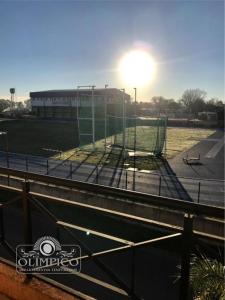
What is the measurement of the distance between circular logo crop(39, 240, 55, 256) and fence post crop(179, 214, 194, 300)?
1.42m

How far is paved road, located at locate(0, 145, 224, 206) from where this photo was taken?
13312 millimetres

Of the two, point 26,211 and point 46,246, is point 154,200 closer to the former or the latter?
point 26,211

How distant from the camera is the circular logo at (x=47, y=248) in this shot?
3080 mm

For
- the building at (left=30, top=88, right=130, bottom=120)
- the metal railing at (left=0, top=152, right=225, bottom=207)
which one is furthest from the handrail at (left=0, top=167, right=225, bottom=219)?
the building at (left=30, top=88, right=130, bottom=120)

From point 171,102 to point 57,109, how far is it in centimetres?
3602

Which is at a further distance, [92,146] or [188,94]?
[188,94]

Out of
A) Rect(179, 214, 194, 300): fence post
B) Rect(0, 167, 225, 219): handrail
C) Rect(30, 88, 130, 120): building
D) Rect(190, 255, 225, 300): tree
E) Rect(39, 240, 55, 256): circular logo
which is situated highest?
Rect(30, 88, 130, 120): building

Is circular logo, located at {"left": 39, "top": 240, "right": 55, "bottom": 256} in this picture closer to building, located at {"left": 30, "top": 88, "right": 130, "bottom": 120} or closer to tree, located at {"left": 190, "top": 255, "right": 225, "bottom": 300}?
tree, located at {"left": 190, "top": 255, "right": 225, "bottom": 300}

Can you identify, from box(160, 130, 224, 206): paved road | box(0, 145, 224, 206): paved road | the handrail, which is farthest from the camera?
box(0, 145, 224, 206): paved road

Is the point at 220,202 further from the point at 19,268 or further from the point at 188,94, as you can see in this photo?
the point at 188,94

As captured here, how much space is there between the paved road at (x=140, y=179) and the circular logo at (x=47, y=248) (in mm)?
9962

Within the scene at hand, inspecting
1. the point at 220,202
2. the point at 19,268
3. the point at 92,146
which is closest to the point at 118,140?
the point at 92,146

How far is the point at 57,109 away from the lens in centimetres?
5688

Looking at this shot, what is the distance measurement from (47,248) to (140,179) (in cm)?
1255
